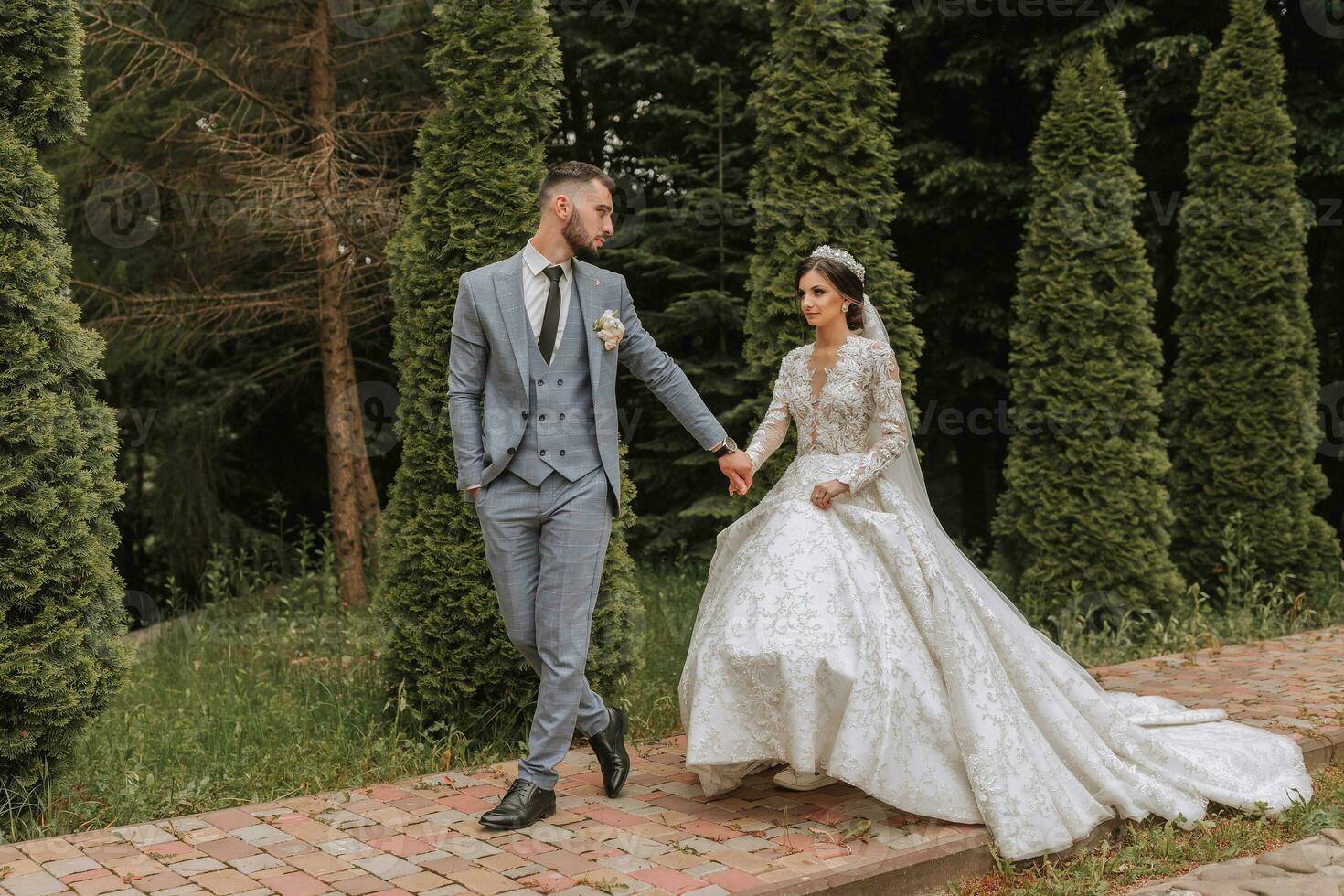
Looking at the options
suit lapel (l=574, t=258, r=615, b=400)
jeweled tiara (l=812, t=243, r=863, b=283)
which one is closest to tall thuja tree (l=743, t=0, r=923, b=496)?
jeweled tiara (l=812, t=243, r=863, b=283)

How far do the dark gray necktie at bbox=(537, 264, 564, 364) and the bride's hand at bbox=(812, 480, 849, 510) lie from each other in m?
1.13

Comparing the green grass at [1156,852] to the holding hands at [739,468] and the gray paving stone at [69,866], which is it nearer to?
the holding hands at [739,468]

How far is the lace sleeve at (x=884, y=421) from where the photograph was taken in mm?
4410

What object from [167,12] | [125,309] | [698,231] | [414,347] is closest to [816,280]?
[414,347]

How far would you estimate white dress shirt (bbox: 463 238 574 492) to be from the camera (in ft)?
13.4

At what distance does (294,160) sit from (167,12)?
8.25 ft

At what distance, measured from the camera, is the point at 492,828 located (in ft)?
13.0

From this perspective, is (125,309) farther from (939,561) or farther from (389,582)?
(939,561)

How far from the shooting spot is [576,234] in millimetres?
4062

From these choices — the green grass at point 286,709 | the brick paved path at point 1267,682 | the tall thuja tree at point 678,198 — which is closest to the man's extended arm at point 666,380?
the green grass at point 286,709

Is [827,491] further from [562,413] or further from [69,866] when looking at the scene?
[69,866]

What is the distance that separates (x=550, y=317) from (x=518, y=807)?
1.70 m

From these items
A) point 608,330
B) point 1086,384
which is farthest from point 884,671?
point 1086,384

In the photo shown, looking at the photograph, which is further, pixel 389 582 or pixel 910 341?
pixel 910 341
